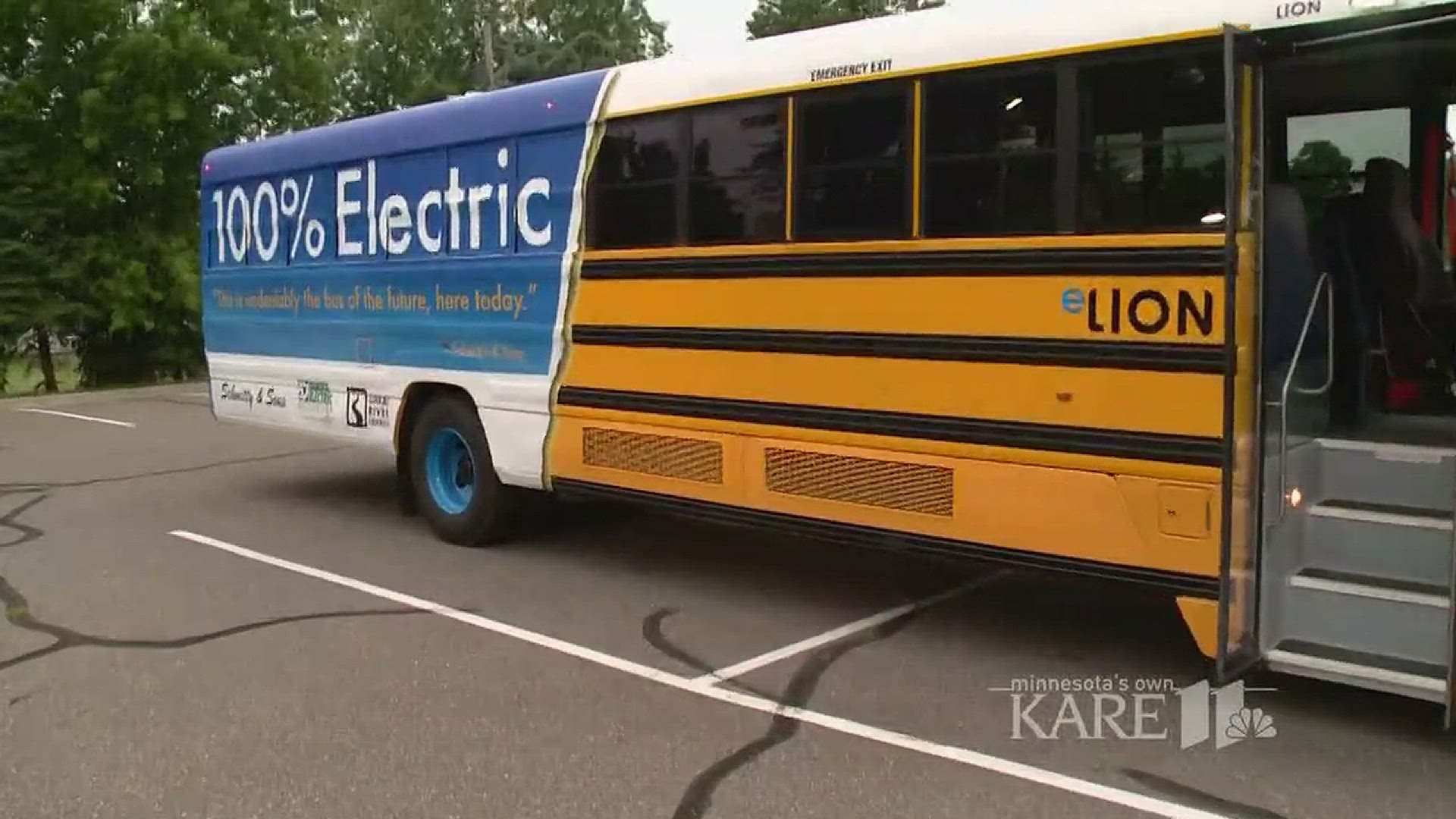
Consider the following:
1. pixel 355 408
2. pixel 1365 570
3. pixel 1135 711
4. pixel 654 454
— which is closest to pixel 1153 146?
pixel 1365 570

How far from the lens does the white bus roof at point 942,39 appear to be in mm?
4168

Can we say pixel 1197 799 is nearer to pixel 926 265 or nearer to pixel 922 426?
pixel 922 426

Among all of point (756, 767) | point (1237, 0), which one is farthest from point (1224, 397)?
Answer: point (756, 767)

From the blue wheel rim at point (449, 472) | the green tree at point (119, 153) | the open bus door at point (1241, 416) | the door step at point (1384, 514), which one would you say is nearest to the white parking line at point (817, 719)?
the open bus door at point (1241, 416)

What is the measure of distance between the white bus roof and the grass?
18.6 m

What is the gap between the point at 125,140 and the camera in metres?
21.0

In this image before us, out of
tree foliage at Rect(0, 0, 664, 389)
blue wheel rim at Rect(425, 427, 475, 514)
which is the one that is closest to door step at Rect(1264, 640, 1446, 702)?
blue wheel rim at Rect(425, 427, 475, 514)

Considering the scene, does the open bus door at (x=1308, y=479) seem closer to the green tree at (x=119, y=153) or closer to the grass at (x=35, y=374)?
the green tree at (x=119, y=153)

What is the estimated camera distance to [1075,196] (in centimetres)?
463

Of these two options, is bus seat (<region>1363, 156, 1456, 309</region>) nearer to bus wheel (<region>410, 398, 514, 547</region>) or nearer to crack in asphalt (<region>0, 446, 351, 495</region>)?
bus wheel (<region>410, 398, 514, 547</region>)

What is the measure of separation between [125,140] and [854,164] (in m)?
19.1

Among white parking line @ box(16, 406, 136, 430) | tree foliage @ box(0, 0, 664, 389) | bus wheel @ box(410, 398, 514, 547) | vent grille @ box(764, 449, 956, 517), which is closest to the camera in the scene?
vent grille @ box(764, 449, 956, 517)

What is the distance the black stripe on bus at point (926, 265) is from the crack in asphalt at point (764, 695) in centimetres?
157

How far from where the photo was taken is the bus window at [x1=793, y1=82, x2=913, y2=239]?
5129mm
